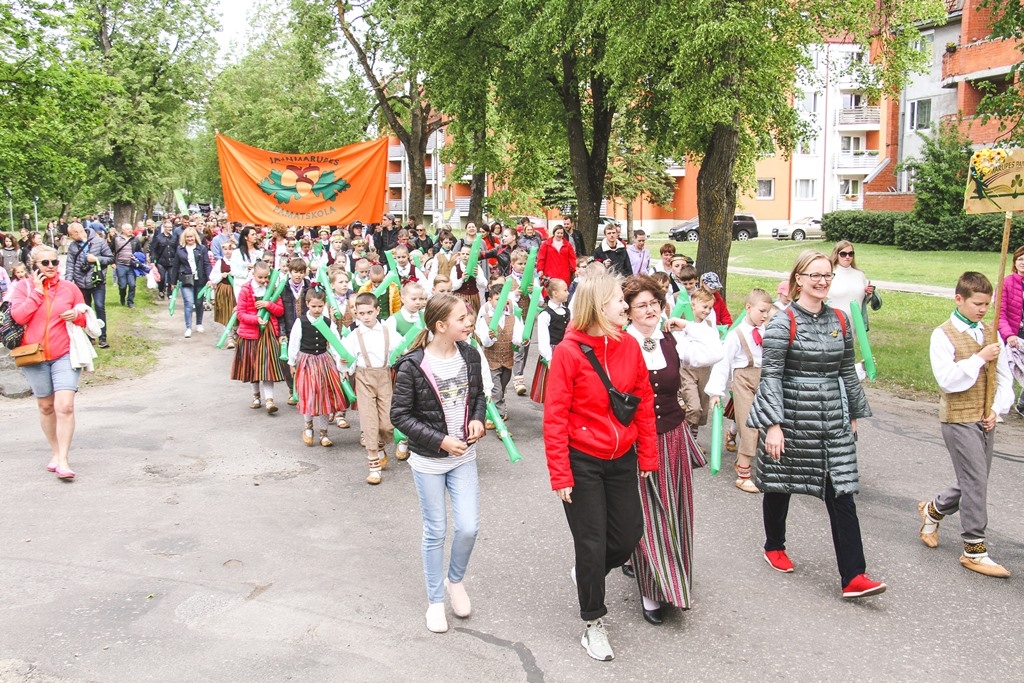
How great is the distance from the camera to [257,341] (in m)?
10.3

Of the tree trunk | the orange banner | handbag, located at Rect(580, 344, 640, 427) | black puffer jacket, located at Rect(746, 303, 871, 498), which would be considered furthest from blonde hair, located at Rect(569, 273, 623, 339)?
the orange banner

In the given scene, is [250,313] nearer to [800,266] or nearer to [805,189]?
[800,266]

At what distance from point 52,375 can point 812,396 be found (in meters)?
5.76

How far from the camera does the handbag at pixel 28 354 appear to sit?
288 inches

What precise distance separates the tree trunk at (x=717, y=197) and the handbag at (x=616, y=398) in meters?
10.5

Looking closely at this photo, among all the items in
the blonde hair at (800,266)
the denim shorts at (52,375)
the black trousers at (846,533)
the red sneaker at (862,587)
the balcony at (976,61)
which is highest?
the balcony at (976,61)

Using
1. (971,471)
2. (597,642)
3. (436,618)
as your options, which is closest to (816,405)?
(971,471)

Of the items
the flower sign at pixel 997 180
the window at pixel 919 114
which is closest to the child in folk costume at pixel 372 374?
the flower sign at pixel 997 180

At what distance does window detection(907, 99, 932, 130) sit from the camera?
40.3 metres

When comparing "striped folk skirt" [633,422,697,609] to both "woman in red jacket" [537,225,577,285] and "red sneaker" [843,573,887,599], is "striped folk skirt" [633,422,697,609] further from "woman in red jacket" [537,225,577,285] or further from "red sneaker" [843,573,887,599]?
"woman in red jacket" [537,225,577,285]

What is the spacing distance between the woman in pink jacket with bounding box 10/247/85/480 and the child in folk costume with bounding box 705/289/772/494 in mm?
5039

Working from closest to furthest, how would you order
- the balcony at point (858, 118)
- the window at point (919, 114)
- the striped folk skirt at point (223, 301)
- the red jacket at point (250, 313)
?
the red jacket at point (250, 313) < the striped folk skirt at point (223, 301) < the window at point (919, 114) < the balcony at point (858, 118)

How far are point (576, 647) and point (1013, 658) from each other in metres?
2.07

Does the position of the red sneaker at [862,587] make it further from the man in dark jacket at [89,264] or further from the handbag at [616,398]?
the man in dark jacket at [89,264]
